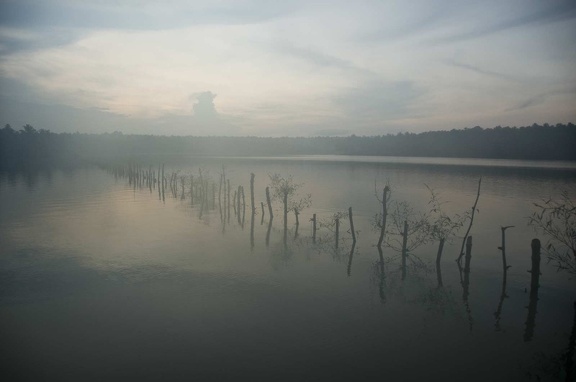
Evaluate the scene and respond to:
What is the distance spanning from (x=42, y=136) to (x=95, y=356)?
15002 centimetres

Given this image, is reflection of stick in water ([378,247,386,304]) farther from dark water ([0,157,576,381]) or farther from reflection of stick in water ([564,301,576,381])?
reflection of stick in water ([564,301,576,381])

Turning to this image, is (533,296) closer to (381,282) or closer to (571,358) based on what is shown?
(571,358)

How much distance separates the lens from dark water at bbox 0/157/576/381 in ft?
35.9

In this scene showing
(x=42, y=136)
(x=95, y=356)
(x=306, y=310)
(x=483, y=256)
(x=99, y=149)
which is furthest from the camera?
(x=99, y=149)

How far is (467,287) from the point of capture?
55.2 ft

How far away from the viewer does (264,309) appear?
47.5 feet

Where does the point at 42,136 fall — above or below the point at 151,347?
above

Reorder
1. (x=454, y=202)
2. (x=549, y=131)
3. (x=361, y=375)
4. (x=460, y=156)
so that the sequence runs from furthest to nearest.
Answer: (x=460, y=156)
(x=549, y=131)
(x=454, y=202)
(x=361, y=375)

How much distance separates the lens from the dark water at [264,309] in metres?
10.9

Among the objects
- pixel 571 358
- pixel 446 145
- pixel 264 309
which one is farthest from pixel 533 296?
pixel 446 145

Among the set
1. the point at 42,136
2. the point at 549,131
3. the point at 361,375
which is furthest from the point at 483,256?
the point at 42,136

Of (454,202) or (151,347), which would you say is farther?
(454,202)

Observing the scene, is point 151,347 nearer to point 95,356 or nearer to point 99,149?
point 95,356

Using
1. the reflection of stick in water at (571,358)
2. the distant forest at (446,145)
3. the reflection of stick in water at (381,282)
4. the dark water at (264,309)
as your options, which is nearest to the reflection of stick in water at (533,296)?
the dark water at (264,309)
